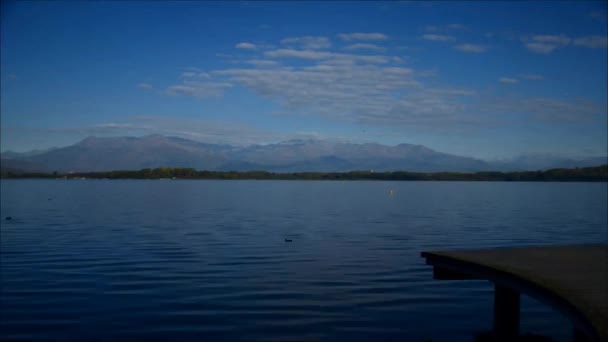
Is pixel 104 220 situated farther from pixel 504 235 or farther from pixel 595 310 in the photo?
pixel 595 310

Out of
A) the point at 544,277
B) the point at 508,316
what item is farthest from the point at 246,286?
the point at 544,277

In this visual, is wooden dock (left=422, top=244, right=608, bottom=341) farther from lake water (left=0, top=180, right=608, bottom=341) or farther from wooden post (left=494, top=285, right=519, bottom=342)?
lake water (left=0, top=180, right=608, bottom=341)

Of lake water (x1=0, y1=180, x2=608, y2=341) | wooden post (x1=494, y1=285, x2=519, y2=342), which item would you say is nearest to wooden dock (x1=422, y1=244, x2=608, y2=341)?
wooden post (x1=494, y1=285, x2=519, y2=342)

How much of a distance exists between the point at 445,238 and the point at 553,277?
2093 cm

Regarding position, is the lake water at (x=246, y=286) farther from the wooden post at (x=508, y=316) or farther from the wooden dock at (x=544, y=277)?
the wooden dock at (x=544, y=277)

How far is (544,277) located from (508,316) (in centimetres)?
223

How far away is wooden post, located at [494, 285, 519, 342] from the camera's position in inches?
502

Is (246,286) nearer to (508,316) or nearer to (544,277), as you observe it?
(508,316)

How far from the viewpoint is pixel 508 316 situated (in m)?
12.8

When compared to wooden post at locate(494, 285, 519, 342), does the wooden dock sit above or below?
above

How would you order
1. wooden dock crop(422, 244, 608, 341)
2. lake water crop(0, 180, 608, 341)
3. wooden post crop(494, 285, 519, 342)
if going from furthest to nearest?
1. lake water crop(0, 180, 608, 341)
2. wooden post crop(494, 285, 519, 342)
3. wooden dock crop(422, 244, 608, 341)

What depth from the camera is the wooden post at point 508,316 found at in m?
12.8

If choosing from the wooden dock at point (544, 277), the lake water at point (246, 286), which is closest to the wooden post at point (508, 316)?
the wooden dock at point (544, 277)

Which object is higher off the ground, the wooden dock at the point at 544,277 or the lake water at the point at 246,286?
the wooden dock at the point at 544,277
